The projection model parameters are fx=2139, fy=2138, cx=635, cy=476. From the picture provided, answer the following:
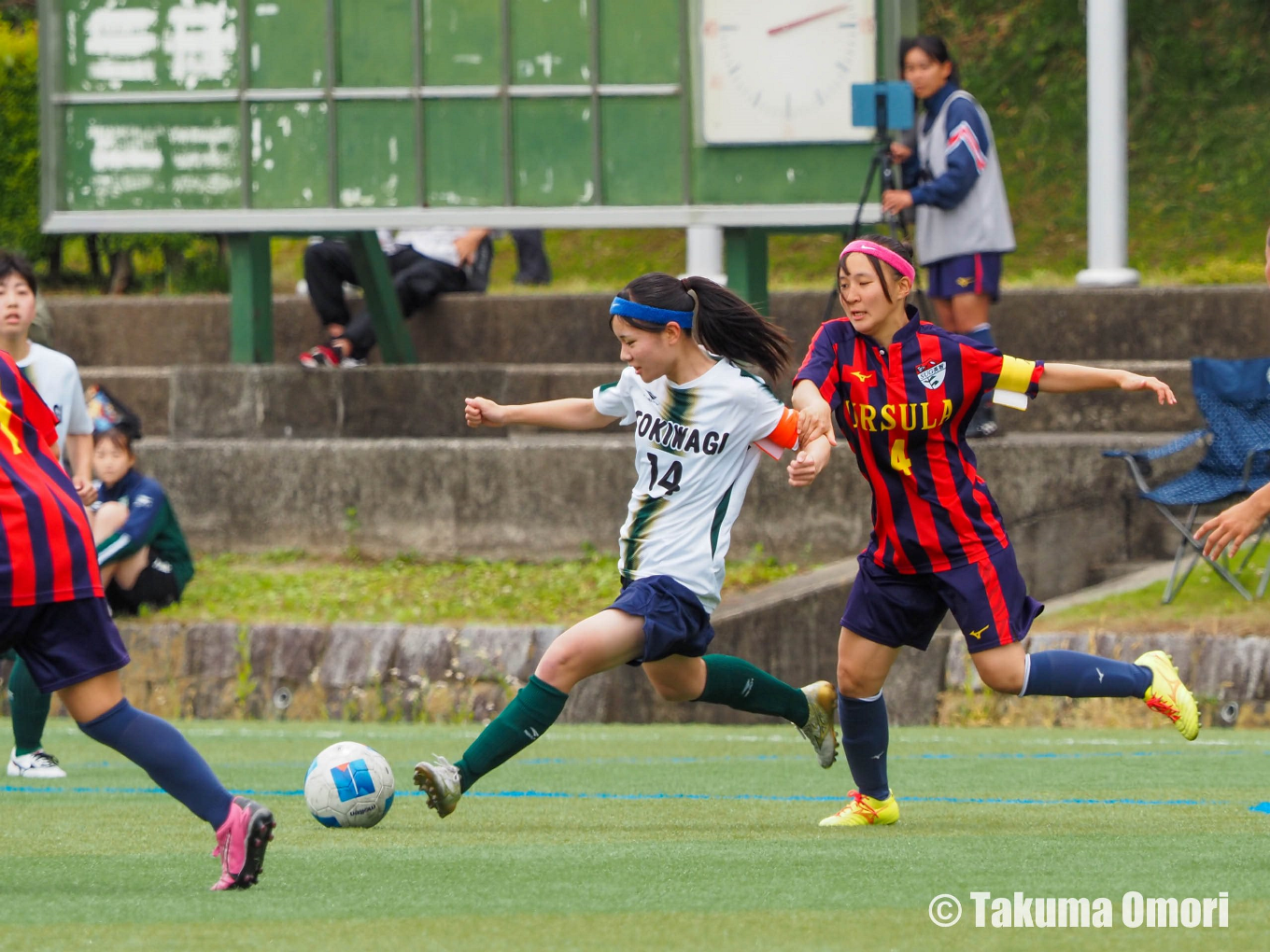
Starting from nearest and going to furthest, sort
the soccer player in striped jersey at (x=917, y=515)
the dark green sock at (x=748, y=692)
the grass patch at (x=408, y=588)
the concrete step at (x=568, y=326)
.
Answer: the soccer player in striped jersey at (x=917, y=515) → the dark green sock at (x=748, y=692) → the grass patch at (x=408, y=588) → the concrete step at (x=568, y=326)

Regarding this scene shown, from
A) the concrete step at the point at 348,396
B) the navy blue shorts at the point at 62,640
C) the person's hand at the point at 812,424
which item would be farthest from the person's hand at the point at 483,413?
the concrete step at the point at 348,396

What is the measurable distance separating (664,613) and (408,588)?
19.2 ft

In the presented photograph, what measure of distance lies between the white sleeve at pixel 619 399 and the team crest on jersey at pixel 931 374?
0.90 meters

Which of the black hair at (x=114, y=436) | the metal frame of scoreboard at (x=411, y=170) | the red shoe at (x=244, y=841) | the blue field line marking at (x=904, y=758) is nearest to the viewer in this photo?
the red shoe at (x=244, y=841)

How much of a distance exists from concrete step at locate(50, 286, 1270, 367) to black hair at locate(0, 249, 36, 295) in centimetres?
665

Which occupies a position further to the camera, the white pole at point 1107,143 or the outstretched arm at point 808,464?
the white pole at point 1107,143

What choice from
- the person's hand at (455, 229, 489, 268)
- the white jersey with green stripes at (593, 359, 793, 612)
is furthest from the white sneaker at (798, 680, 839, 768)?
the person's hand at (455, 229, 489, 268)

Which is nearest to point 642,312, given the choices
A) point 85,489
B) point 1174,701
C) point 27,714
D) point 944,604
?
point 944,604

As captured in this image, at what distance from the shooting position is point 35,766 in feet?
26.3

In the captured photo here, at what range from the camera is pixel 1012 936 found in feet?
13.9

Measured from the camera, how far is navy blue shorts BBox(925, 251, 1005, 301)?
11.5m

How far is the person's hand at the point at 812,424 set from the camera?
577cm

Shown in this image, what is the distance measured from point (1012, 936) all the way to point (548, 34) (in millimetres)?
9273

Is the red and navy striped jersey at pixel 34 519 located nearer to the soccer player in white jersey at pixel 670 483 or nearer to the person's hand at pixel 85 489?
the soccer player in white jersey at pixel 670 483
